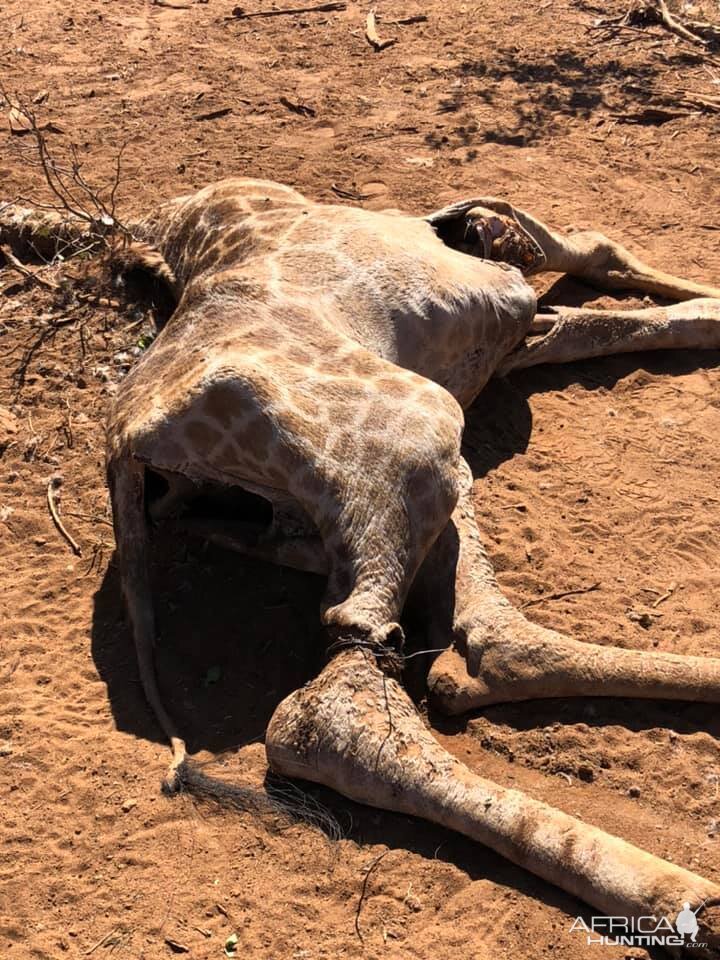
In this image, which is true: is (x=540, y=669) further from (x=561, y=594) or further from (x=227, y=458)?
(x=227, y=458)

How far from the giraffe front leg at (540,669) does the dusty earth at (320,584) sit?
0.28ft

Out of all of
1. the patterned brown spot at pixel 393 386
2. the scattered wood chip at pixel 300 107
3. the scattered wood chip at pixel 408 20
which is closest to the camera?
the patterned brown spot at pixel 393 386

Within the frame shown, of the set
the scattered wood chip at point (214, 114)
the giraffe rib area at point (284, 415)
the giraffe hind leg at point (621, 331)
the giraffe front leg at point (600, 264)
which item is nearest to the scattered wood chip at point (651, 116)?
the giraffe front leg at point (600, 264)

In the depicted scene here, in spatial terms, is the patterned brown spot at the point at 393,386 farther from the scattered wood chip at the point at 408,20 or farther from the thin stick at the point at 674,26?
the scattered wood chip at the point at 408,20

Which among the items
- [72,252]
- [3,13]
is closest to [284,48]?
[3,13]

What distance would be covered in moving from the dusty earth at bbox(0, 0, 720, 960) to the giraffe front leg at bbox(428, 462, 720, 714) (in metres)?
0.09

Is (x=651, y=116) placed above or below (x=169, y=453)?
above

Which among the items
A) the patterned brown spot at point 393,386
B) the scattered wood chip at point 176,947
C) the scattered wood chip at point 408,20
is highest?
the scattered wood chip at point 408,20

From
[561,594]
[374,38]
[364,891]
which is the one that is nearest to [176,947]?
[364,891]

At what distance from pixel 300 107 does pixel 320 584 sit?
17.2 ft

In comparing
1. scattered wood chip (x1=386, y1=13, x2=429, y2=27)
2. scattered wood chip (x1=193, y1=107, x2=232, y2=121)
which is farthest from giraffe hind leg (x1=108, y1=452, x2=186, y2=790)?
scattered wood chip (x1=386, y1=13, x2=429, y2=27)

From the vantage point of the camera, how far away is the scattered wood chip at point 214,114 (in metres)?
8.27

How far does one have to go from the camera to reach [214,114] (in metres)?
8.30

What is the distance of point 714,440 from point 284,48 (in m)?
6.08
